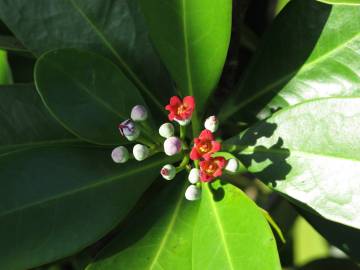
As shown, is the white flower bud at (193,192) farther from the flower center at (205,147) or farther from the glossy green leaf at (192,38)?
the glossy green leaf at (192,38)

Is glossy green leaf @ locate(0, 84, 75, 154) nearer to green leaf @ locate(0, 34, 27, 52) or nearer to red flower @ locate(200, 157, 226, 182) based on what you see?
green leaf @ locate(0, 34, 27, 52)

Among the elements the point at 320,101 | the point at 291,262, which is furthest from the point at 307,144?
the point at 291,262

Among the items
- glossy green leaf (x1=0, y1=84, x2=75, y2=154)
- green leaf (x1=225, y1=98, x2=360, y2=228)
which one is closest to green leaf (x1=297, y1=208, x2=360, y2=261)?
green leaf (x1=225, y1=98, x2=360, y2=228)

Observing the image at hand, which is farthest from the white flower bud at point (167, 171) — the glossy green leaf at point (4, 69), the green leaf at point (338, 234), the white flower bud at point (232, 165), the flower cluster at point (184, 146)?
the glossy green leaf at point (4, 69)

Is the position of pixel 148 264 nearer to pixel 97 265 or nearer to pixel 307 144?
pixel 97 265

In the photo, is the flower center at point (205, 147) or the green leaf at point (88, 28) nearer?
the flower center at point (205, 147)

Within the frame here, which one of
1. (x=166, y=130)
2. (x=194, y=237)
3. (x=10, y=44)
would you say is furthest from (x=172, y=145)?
(x=10, y=44)

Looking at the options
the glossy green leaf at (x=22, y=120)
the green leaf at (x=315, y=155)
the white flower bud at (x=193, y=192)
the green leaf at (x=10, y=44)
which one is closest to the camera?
the green leaf at (x=315, y=155)

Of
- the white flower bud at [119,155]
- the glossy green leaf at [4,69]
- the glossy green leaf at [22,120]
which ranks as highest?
the glossy green leaf at [4,69]
